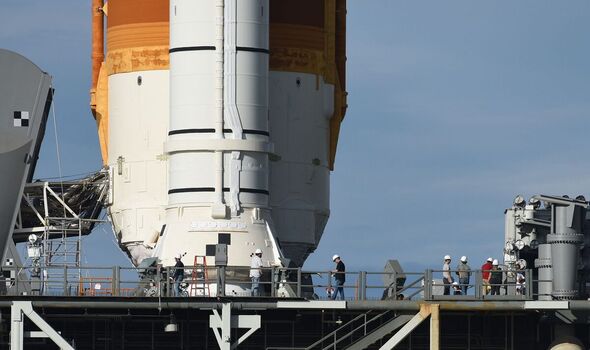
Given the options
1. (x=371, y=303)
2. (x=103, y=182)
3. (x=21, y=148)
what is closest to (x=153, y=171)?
(x=103, y=182)

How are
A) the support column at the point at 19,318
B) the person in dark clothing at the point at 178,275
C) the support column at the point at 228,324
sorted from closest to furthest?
the support column at the point at 19,318
the support column at the point at 228,324
the person in dark clothing at the point at 178,275

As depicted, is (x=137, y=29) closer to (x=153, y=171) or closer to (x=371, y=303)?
(x=153, y=171)

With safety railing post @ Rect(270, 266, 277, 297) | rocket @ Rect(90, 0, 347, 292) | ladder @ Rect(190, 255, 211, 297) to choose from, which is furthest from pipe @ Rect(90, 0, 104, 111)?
safety railing post @ Rect(270, 266, 277, 297)

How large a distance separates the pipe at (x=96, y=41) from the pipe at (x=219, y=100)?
910cm

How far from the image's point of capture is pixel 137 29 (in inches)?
3238

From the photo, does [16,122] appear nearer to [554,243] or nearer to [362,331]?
[362,331]

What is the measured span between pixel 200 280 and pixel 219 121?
647 centimetres

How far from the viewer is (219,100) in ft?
253

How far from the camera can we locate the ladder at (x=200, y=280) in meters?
72.9

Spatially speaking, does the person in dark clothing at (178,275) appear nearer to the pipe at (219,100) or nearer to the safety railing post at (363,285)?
the pipe at (219,100)

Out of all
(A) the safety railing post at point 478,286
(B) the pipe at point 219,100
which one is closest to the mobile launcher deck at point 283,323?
(A) the safety railing post at point 478,286

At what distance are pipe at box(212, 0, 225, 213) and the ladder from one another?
7.65 feet

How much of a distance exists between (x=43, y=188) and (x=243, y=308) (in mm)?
16260

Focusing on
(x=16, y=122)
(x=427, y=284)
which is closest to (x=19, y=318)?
(x=16, y=122)
